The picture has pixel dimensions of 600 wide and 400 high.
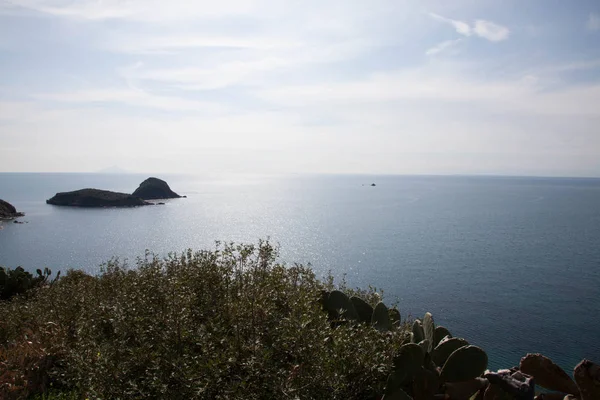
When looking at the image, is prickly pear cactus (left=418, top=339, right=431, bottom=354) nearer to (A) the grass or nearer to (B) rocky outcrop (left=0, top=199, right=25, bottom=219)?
(A) the grass

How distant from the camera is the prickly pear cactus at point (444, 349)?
11.3m

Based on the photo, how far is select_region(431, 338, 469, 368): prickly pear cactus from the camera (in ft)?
37.1

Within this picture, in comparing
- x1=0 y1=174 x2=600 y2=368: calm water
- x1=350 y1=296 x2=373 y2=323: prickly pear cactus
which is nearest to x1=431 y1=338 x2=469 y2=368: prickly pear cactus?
x1=350 y1=296 x2=373 y2=323: prickly pear cactus

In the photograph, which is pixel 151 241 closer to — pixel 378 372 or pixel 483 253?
pixel 483 253

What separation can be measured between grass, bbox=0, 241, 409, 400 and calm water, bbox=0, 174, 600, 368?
24.6 meters

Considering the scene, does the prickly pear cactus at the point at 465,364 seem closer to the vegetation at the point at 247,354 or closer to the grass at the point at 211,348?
the vegetation at the point at 247,354

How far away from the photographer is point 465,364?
10.5 meters

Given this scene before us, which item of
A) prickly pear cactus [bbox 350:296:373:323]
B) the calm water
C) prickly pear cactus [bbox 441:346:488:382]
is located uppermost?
prickly pear cactus [bbox 350:296:373:323]

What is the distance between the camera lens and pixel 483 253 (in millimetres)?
77188

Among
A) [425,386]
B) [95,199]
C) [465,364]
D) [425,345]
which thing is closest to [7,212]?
[95,199]

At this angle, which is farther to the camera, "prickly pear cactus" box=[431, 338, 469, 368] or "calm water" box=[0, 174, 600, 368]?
"calm water" box=[0, 174, 600, 368]

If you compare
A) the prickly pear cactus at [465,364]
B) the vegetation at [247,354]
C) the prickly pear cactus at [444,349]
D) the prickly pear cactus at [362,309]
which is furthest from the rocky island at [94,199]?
the prickly pear cactus at [465,364]

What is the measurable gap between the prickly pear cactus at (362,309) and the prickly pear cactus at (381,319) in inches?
37.1

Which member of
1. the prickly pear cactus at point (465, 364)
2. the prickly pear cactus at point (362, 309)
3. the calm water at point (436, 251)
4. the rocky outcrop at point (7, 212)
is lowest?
the calm water at point (436, 251)
